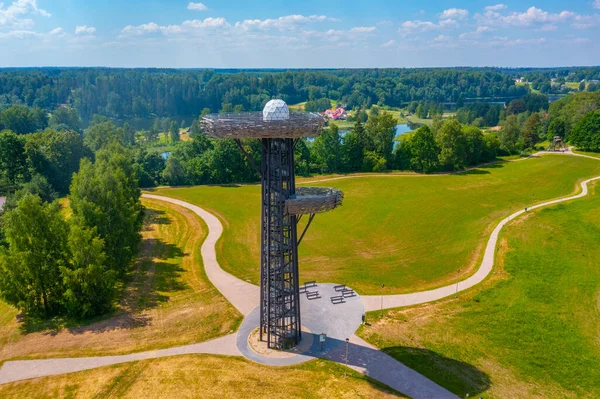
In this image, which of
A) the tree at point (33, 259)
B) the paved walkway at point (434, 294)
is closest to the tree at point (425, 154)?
the paved walkway at point (434, 294)

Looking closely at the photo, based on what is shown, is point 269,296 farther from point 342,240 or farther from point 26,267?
point 342,240

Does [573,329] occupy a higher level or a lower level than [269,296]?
lower

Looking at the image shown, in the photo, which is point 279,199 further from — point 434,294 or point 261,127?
point 434,294

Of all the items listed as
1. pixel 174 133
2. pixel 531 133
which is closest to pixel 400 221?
pixel 531 133

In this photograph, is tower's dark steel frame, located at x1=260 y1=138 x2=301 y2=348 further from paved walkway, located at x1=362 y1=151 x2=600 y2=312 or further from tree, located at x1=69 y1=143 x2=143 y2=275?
tree, located at x1=69 y1=143 x2=143 y2=275

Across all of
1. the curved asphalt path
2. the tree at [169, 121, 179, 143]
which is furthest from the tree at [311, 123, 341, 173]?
the tree at [169, 121, 179, 143]

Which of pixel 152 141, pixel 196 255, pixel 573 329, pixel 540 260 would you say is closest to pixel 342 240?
pixel 196 255

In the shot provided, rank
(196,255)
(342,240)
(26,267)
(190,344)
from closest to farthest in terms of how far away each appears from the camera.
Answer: (190,344) < (26,267) < (196,255) < (342,240)

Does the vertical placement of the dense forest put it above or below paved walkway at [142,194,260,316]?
above
